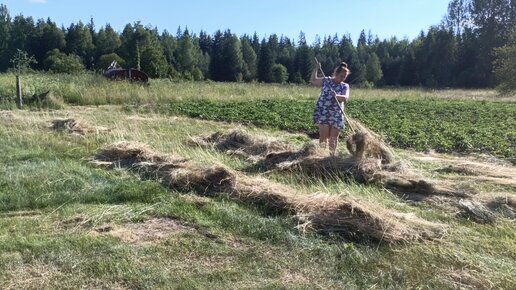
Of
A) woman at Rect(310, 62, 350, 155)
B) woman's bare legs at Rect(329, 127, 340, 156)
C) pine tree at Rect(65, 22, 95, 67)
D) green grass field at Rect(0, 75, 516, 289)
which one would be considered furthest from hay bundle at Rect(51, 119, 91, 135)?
pine tree at Rect(65, 22, 95, 67)

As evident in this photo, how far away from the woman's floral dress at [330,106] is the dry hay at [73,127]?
471cm

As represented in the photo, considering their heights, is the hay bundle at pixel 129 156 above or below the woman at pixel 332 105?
below

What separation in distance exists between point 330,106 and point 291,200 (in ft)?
10.5

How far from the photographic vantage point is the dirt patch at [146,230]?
4.15 metres

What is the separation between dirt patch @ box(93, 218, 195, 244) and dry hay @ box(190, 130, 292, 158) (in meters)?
3.31

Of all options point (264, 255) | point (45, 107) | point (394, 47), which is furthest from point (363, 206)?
point (394, 47)

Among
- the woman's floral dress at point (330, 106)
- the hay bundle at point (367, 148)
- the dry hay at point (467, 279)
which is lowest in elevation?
the dry hay at point (467, 279)

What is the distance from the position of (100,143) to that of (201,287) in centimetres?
598

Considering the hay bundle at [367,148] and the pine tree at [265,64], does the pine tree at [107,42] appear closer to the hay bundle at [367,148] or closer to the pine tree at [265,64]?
the pine tree at [265,64]

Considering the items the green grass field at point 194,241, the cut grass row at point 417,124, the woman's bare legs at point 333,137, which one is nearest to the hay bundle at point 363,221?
the green grass field at point 194,241

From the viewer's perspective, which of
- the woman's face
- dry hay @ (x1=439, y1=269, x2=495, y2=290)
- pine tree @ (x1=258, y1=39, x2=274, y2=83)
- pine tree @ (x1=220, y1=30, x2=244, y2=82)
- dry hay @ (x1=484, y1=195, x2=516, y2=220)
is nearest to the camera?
dry hay @ (x1=439, y1=269, x2=495, y2=290)

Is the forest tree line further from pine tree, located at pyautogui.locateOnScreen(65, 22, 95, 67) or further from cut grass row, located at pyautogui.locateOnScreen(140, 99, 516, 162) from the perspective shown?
cut grass row, located at pyautogui.locateOnScreen(140, 99, 516, 162)

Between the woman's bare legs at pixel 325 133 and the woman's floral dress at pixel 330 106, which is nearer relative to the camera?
the woman's floral dress at pixel 330 106

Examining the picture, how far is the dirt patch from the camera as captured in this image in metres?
4.15
